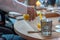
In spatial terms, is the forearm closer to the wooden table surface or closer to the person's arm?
the person's arm

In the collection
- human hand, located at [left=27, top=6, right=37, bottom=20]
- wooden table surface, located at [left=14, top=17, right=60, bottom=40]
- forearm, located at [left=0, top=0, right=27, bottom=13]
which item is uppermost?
forearm, located at [left=0, top=0, right=27, bottom=13]

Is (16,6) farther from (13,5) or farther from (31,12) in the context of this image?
(31,12)

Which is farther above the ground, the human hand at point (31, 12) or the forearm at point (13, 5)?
the forearm at point (13, 5)

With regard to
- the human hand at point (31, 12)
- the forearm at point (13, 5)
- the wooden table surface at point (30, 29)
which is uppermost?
the forearm at point (13, 5)

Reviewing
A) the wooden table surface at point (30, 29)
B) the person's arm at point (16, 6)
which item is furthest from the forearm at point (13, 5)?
the wooden table surface at point (30, 29)

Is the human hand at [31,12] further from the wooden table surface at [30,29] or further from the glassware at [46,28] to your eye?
the glassware at [46,28]

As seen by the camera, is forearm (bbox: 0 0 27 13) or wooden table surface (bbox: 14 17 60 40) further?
forearm (bbox: 0 0 27 13)

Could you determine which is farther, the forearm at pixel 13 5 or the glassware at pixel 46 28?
the forearm at pixel 13 5

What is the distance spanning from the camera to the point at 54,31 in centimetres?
199

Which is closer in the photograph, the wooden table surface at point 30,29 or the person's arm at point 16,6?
the wooden table surface at point 30,29

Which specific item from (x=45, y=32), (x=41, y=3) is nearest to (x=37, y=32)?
(x=45, y=32)

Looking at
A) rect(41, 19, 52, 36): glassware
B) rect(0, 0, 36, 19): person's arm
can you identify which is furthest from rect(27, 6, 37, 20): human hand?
rect(41, 19, 52, 36): glassware

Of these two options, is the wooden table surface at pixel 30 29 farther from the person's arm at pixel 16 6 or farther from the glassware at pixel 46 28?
the person's arm at pixel 16 6

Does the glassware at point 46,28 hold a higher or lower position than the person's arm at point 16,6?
lower
